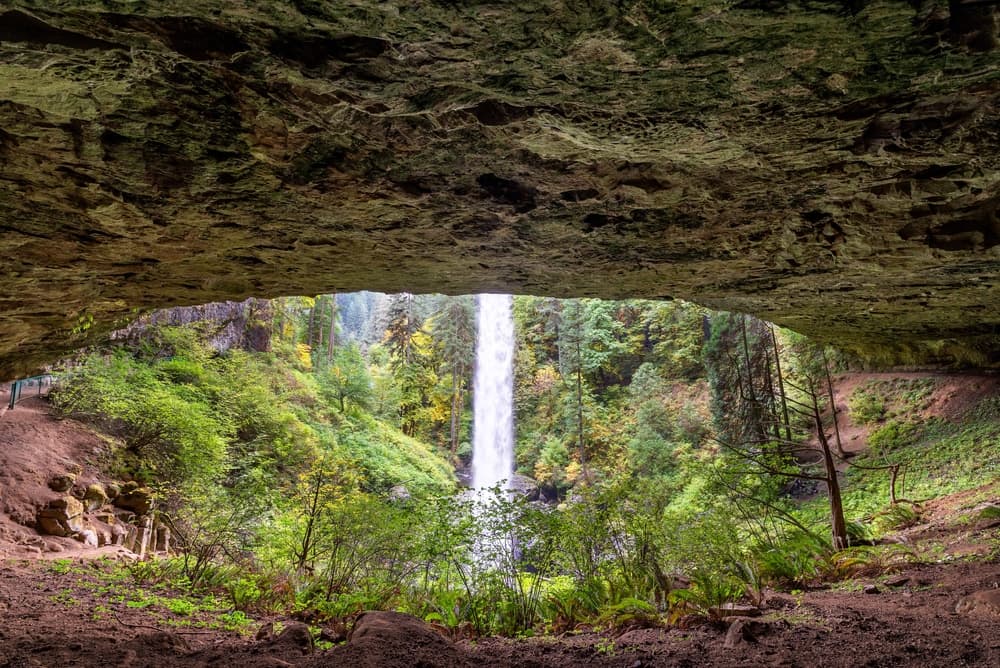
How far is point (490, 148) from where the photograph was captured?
3414 millimetres

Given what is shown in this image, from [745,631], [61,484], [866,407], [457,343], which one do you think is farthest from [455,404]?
[745,631]

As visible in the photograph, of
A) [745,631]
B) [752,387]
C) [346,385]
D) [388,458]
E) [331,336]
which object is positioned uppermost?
[331,336]

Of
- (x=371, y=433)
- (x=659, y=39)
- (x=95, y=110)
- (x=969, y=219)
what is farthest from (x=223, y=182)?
(x=371, y=433)

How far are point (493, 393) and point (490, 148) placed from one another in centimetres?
2568

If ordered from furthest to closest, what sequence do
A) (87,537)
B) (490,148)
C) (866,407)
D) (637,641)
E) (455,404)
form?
(455,404) < (866,407) < (87,537) < (637,641) < (490,148)

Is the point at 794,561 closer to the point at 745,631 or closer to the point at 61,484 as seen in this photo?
the point at 745,631

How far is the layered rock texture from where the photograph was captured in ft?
6.87

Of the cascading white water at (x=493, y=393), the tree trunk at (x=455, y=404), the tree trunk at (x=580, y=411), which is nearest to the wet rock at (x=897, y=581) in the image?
the tree trunk at (x=580, y=411)

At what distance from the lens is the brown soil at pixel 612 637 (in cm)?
320

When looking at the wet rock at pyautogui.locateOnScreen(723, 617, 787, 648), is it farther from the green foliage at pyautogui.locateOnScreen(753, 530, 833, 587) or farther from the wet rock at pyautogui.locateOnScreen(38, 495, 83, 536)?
the wet rock at pyautogui.locateOnScreen(38, 495, 83, 536)

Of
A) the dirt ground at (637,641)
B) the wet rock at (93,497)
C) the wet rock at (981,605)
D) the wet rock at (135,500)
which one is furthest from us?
the wet rock at (135,500)

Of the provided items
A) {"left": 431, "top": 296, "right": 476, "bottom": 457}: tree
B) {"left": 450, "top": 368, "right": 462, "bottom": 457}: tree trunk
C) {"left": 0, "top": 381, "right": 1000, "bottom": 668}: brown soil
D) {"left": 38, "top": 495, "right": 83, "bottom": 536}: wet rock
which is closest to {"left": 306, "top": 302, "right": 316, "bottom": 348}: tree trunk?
{"left": 431, "top": 296, "right": 476, "bottom": 457}: tree

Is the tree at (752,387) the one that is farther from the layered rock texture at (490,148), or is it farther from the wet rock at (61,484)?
the wet rock at (61,484)

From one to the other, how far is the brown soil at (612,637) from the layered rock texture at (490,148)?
2.77m
